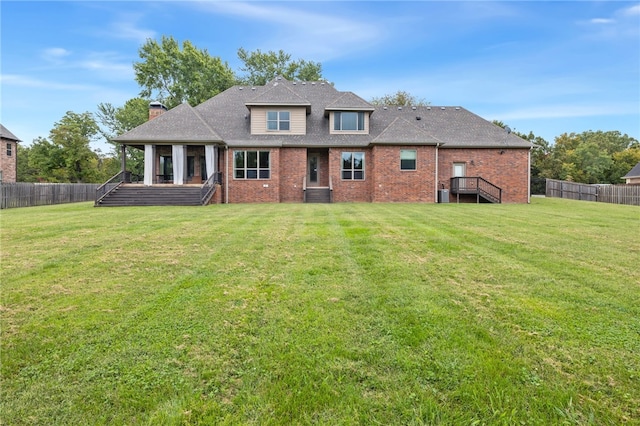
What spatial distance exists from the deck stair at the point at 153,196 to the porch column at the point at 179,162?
1.34 metres

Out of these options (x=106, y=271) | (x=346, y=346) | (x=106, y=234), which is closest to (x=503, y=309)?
(x=346, y=346)

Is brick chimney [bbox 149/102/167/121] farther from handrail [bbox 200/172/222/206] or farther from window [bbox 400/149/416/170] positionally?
window [bbox 400/149/416/170]

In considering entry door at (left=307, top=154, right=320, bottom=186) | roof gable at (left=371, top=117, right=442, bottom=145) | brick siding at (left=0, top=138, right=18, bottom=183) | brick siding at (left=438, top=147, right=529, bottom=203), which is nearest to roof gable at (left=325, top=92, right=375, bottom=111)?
roof gable at (left=371, top=117, right=442, bottom=145)

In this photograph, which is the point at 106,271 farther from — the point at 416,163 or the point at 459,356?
the point at 416,163

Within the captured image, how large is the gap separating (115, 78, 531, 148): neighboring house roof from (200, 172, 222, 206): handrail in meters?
2.05

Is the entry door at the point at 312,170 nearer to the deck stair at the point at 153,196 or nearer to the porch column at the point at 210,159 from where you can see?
the porch column at the point at 210,159

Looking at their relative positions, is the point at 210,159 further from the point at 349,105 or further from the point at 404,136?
the point at 404,136

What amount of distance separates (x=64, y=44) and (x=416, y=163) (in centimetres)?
1689

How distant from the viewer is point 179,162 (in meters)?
18.9

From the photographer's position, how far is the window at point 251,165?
1945cm

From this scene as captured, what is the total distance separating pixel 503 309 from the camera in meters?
3.31

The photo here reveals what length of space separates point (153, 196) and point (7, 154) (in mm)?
22174

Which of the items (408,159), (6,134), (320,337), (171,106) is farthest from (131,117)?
(320,337)

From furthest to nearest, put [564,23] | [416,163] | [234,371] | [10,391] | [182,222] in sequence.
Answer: [416,163] < [564,23] < [182,222] < [234,371] < [10,391]
